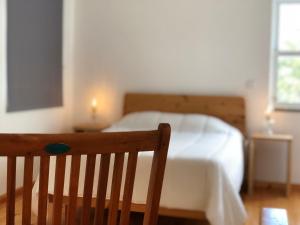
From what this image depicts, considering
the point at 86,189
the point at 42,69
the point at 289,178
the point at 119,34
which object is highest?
the point at 119,34

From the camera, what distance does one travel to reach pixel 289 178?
3971mm

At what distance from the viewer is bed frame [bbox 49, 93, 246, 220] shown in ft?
14.2

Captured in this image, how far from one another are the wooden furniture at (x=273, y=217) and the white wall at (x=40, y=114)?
233 centimetres

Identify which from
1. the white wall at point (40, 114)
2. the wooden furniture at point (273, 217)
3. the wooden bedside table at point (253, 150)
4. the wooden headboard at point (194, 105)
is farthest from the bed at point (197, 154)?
the wooden furniture at point (273, 217)

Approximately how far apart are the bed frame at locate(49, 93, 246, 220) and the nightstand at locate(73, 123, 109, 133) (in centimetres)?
30

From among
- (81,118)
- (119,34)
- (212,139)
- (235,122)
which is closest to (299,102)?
(235,122)

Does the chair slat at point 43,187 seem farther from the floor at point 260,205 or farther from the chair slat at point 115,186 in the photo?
the floor at point 260,205

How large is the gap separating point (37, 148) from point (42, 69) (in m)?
3.53

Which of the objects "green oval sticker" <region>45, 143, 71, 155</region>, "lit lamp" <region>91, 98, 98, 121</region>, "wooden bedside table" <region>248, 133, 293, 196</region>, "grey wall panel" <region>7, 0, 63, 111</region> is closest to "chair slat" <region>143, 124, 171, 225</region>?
"green oval sticker" <region>45, 143, 71, 155</region>

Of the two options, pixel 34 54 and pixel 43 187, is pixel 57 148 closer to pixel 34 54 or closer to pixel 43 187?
pixel 43 187

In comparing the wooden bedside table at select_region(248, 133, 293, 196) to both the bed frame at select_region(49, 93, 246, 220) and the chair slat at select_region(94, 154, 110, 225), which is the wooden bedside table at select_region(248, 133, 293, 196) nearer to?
the bed frame at select_region(49, 93, 246, 220)

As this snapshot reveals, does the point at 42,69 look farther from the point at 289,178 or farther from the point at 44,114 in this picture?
the point at 289,178

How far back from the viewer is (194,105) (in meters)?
4.45

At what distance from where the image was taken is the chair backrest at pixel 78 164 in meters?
0.87
